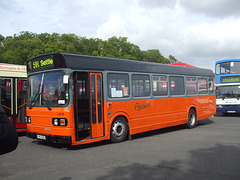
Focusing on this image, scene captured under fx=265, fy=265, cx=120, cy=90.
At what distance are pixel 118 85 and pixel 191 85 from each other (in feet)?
17.2

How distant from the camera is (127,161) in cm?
645

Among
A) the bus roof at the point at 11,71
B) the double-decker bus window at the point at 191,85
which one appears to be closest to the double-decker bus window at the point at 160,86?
the double-decker bus window at the point at 191,85

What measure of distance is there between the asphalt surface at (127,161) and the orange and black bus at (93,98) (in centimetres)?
53

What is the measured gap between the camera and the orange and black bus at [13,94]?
10797 mm

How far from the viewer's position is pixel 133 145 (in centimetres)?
859

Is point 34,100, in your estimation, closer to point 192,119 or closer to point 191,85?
point 191,85

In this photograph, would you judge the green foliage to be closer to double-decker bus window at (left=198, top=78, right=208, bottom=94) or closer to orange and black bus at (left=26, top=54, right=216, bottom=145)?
double-decker bus window at (left=198, top=78, right=208, bottom=94)

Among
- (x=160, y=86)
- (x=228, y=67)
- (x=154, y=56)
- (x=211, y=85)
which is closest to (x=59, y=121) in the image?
(x=160, y=86)

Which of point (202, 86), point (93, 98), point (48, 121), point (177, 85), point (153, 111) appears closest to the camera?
point (48, 121)

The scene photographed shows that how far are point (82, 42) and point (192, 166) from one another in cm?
5537

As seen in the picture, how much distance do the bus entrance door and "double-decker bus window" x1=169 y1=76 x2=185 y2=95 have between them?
428 centimetres

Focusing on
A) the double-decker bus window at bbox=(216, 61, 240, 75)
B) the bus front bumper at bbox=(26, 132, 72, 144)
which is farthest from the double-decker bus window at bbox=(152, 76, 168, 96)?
the double-decker bus window at bbox=(216, 61, 240, 75)

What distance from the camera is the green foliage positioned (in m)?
39.1

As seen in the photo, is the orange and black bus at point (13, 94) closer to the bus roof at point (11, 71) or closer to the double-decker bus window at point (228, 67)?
the bus roof at point (11, 71)
